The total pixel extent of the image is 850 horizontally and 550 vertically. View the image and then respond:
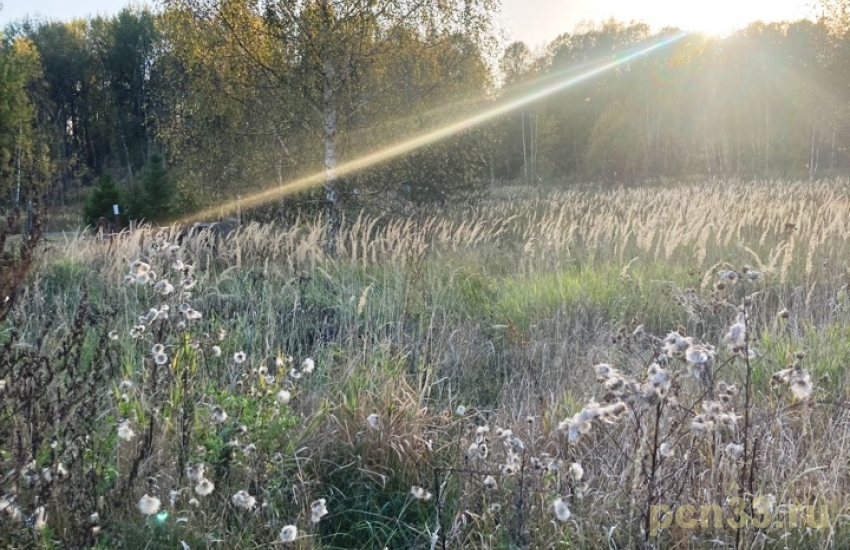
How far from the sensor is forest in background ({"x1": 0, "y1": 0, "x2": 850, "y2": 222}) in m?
9.52

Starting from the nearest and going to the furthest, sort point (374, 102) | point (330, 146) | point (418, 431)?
point (418, 431), point (330, 146), point (374, 102)

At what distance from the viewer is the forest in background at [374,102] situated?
9523 millimetres

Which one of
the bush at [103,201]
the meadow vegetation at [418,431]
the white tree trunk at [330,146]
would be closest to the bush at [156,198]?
the bush at [103,201]

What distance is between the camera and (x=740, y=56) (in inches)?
1391

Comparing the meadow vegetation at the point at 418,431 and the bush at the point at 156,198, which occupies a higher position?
the bush at the point at 156,198

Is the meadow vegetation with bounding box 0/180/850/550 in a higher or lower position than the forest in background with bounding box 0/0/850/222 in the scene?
lower

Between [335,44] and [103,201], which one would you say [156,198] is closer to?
[103,201]

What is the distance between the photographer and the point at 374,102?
10.2 metres

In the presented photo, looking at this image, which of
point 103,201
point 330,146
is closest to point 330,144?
point 330,146

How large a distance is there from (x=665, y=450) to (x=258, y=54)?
907cm

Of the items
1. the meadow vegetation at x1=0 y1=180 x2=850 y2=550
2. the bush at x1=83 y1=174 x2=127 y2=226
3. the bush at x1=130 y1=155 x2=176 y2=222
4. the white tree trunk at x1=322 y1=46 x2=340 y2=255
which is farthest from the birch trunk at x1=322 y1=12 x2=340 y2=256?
the bush at x1=83 y1=174 x2=127 y2=226

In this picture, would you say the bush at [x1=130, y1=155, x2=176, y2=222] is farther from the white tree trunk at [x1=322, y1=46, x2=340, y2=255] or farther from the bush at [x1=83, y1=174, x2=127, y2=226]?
the white tree trunk at [x1=322, y1=46, x2=340, y2=255]

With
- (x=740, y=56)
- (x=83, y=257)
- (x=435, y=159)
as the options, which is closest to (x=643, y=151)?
(x=740, y=56)

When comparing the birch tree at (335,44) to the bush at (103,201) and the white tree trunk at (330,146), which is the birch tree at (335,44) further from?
the bush at (103,201)
